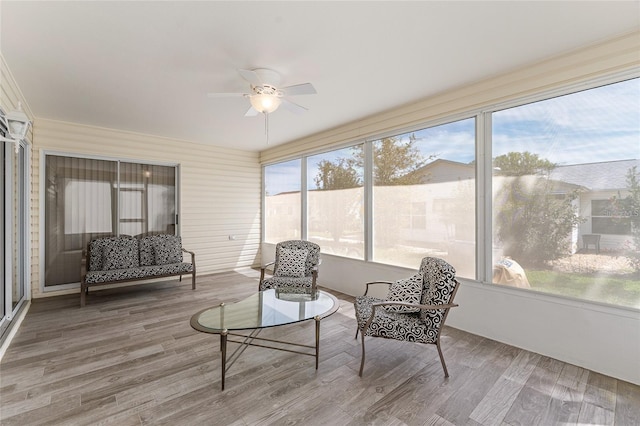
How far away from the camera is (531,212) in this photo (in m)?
3.03

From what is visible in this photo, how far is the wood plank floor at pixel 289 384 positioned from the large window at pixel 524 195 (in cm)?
92

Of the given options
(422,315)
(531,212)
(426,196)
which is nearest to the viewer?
(422,315)

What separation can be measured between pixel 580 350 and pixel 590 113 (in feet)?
7.23

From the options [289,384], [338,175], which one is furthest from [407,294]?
[338,175]

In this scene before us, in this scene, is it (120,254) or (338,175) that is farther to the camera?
(338,175)

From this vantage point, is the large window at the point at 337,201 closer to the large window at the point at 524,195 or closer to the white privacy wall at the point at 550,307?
the large window at the point at 524,195

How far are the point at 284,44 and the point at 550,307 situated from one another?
357 cm

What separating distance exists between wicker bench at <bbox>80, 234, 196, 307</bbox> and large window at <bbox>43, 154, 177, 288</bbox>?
0.31 metres

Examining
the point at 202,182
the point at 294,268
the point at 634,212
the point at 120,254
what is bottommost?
the point at 294,268

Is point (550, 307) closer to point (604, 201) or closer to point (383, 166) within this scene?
point (604, 201)

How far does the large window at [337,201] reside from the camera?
16.3 feet

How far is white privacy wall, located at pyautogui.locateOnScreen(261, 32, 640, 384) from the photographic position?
8.20 ft

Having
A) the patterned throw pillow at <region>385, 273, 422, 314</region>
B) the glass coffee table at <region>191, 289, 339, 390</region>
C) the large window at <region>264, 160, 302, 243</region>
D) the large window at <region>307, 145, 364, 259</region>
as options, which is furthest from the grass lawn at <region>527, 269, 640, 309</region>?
the large window at <region>264, 160, 302, 243</region>

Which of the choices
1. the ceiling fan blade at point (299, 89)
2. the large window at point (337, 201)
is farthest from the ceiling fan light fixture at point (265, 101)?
the large window at point (337, 201)
